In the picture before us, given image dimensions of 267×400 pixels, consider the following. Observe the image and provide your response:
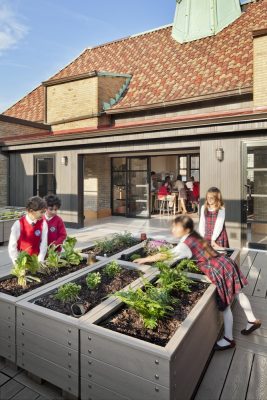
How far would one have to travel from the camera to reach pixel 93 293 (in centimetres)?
328

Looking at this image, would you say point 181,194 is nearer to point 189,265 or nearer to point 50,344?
point 189,265

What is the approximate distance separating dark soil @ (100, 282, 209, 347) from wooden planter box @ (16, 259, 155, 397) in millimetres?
160

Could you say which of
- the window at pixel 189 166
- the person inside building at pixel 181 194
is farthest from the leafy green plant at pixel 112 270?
the window at pixel 189 166

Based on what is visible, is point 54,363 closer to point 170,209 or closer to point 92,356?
point 92,356

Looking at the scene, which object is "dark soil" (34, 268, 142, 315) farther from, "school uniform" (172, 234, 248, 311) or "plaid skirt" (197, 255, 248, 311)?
"plaid skirt" (197, 255, 248, 311)

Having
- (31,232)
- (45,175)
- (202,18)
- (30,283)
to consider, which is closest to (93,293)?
(30,283)

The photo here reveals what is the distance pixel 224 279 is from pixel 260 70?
322 inches

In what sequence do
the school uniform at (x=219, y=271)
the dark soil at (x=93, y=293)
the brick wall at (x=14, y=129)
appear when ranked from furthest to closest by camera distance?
the brick wall at (x=14, y=129) < the school uniform at (x=219, y=271) < the dark soil at (x=93, y=293)

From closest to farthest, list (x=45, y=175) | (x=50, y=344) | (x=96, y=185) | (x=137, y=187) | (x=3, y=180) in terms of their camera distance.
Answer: (x=50, y=344), (x=45, y=175), (x=3, y=180), (x=96, y=185), (x=137, y=187)

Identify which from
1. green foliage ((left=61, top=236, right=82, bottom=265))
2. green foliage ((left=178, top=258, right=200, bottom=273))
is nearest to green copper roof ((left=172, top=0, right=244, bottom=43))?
green foliage ((left=178, top=258, right=200, bottom=273))

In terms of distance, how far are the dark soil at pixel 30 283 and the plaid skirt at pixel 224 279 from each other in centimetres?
186

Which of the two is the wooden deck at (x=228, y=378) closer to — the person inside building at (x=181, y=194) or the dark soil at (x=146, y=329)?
the dark soil at (x=146, y=329)

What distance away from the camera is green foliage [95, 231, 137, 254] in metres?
5.07

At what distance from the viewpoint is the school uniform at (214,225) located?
4.54 metres
